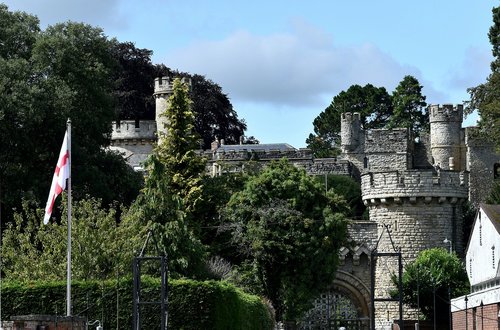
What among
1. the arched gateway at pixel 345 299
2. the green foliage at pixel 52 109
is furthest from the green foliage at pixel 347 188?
the green foliage at pixel 52 109

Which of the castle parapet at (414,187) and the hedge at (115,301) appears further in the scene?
the castle parapet at (414,187)

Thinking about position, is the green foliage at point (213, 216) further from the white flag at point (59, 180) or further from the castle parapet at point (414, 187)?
the white flag at point (59, 180)

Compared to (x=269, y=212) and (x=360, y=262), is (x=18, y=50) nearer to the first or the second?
(x=269, y=212)

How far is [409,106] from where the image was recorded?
12169cm

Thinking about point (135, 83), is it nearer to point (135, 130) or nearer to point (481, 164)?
point (135, 130)

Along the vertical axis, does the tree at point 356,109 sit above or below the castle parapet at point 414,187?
above

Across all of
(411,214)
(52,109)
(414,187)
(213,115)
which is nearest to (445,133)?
(213,115)

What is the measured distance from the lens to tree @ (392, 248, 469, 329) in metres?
67.5

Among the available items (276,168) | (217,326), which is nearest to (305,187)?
(276,168)

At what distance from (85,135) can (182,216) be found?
10.0 meters

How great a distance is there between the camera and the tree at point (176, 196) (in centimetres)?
5506

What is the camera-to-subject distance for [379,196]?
7188cm

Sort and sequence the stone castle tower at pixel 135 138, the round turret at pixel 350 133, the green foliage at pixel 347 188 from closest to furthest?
the green foliage at pixel 347 188 → the stone castle tower at pixel 135 138 → the round turret at pixel 350 133

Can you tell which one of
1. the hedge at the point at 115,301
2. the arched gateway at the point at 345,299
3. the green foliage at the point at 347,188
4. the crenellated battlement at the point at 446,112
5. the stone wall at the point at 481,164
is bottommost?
the hedge at the point at 115,301
